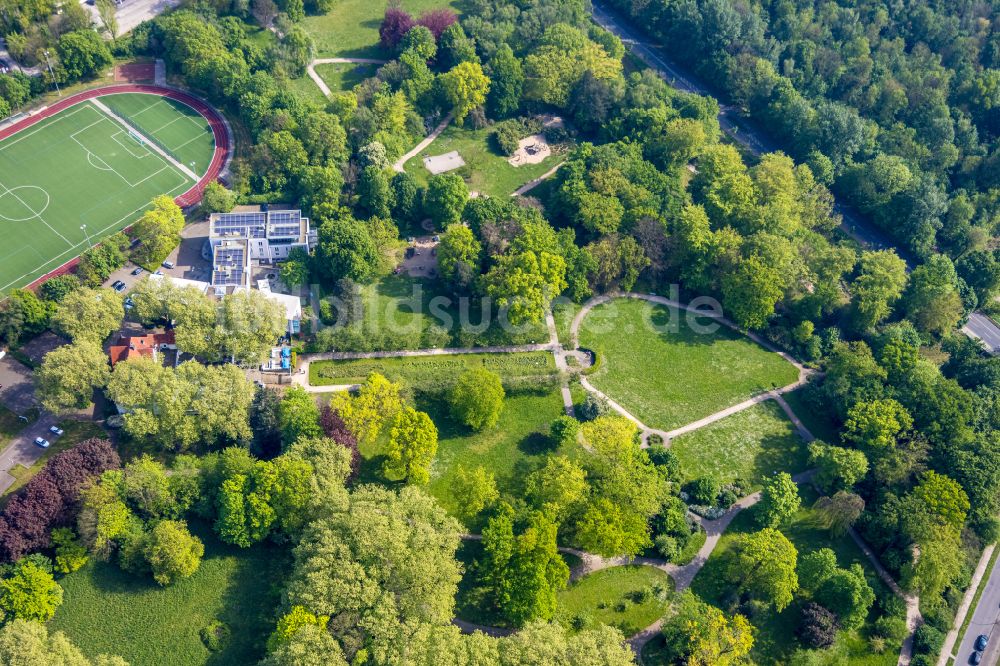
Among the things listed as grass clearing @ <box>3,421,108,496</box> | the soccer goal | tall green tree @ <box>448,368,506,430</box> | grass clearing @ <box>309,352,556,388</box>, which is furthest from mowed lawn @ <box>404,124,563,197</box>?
grass clearing @ <box>3,421,108,496</box>

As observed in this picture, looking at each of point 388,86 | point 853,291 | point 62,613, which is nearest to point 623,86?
point 388,86

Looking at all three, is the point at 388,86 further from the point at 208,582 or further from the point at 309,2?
the point at 208,582

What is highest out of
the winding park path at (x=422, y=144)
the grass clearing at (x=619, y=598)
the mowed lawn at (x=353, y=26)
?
the mowed lawn at (x=353, y=26)

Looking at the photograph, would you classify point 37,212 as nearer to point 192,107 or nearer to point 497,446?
point 192,107

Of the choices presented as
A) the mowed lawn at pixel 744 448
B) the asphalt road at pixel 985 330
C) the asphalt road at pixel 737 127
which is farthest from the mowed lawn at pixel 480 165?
the asphalt road at pixel 985 330

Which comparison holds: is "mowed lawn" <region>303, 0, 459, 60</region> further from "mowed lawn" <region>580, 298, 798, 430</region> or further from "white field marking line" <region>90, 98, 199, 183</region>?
"mowed lawn" <region>580, 298, 798, 430</region>

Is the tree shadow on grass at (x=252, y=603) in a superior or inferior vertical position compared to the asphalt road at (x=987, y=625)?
inferior

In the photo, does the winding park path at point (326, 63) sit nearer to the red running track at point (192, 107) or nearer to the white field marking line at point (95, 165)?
the red running track at point (192, 107)

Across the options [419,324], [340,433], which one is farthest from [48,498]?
[419,324]
